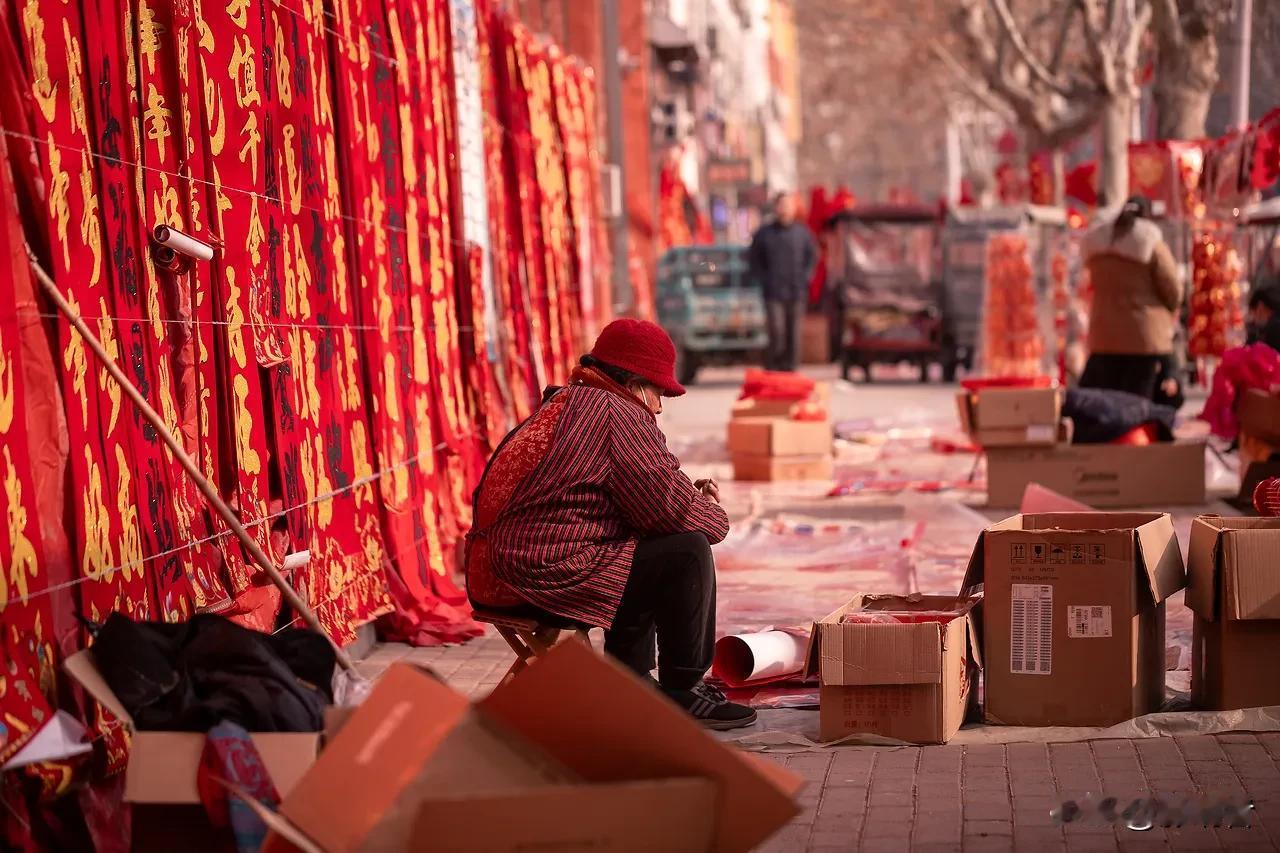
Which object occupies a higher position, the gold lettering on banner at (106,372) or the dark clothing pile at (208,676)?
the gold lettering on banner at (106,372)

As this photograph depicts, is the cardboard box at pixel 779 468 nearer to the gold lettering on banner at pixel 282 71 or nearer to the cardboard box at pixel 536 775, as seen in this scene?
the gold lettering on banner at pixel 282 71

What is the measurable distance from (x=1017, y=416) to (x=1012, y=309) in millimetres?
11734

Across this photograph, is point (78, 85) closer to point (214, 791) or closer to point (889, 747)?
point (214, 791)

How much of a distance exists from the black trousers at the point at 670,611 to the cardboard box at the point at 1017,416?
18.6ft

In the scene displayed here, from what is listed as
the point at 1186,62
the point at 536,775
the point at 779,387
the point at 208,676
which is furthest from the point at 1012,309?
the point at 536,775

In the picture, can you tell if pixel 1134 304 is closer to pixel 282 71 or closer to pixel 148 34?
pixel 282 71

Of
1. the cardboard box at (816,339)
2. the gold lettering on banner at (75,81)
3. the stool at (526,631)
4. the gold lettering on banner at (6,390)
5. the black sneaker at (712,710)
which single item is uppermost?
the gold lettering on banner at (75,81)

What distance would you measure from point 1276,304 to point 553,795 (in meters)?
10.1

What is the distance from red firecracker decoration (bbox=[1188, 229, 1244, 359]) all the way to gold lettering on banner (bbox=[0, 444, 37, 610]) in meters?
13.2

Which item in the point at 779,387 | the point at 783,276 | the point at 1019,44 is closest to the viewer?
the point at 779,387

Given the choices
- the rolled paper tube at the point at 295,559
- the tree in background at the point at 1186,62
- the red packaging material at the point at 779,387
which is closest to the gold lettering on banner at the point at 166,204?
the rolled paper tube at the point at 295,559

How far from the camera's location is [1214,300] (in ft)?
52.9

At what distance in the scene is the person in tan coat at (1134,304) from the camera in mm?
12133

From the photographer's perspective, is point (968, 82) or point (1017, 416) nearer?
point (1017, 416)
